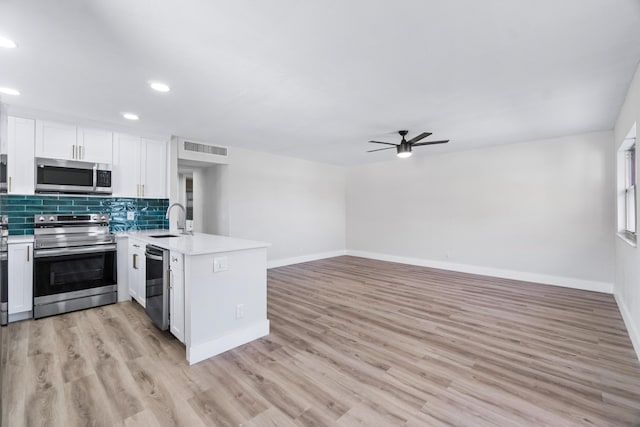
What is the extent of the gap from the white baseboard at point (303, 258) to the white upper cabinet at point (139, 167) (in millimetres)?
2629

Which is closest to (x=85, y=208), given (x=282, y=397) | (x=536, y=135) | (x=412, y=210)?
(x=282, y=397)

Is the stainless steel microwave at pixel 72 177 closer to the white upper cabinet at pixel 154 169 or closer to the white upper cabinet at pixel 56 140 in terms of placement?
the white upper cabinet at pixel 56 140

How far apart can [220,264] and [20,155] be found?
3139mm

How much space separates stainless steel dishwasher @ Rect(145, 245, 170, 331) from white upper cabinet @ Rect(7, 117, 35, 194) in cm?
192

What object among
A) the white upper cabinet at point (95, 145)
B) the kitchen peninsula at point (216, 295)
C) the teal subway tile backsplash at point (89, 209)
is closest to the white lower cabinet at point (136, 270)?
the kitchen peninsula at point (216, 295)

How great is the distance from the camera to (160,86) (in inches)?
114

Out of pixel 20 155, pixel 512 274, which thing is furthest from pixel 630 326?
pixel 20 155

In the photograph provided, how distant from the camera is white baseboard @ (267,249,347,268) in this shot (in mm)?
6304

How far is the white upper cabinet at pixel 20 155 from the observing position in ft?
11.3

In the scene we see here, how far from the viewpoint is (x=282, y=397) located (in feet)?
6.57

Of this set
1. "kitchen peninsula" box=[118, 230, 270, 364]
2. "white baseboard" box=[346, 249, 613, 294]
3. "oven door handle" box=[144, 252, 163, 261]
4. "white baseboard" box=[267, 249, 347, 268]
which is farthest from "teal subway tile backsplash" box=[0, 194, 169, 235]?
"white baseboard" box=[346, 249, 613, 294]

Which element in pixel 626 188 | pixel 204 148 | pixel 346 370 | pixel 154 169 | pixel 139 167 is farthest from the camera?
pixel 204 148

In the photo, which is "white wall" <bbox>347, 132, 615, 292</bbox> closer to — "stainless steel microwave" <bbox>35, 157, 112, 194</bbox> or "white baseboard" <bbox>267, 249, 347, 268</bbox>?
"white baseboard" <bbox>267, 249, 347, 268</bbox>

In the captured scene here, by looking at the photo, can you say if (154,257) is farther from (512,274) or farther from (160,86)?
(512,274)
